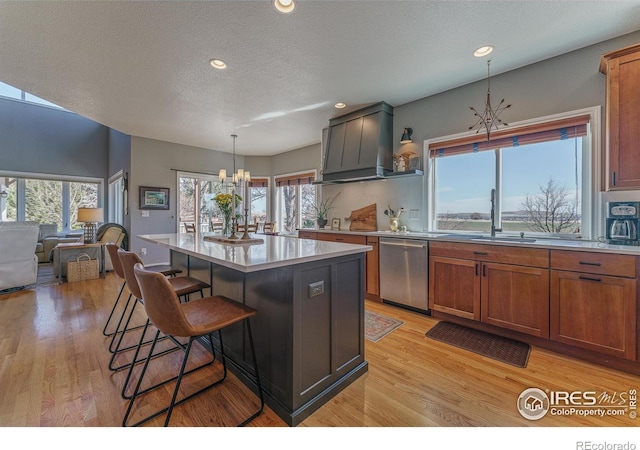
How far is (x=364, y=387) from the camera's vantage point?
1760 mm

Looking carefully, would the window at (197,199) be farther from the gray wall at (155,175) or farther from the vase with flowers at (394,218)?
the vase with flowers at (394,218)

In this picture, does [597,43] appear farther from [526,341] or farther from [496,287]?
[526,341]

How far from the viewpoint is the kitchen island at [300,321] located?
4.81 ft

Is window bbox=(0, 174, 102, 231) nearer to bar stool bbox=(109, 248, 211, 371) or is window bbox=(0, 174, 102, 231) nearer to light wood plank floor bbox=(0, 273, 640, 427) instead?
light wood plank floor bbox=(0, 273, 640, 427)

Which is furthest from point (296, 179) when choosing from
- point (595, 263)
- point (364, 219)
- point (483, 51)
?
point (595, 263)

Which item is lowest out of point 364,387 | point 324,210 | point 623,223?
point 364,387

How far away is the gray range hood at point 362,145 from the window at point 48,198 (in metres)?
6.88

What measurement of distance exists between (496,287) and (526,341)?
51 centimetres

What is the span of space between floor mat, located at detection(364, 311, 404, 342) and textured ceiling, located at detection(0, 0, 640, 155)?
2616 millimetres

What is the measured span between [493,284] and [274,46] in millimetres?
2903

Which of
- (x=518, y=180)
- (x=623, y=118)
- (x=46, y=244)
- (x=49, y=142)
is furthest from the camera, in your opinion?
(x=49, y=142)

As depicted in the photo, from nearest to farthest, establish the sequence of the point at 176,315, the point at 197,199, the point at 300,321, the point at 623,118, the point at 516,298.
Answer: the point at 176,315
the point at 300,321
the point at 623,118
the point at 516,298
the point at 197,199

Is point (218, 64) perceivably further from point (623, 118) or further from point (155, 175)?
point (155, 175)

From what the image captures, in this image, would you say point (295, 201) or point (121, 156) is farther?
point (295, 201)
